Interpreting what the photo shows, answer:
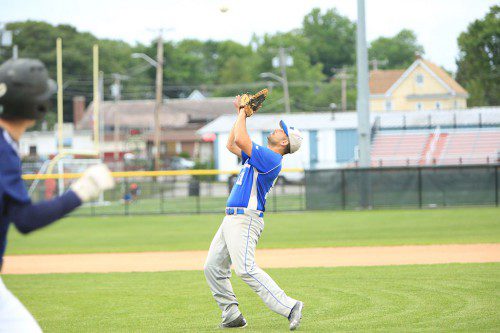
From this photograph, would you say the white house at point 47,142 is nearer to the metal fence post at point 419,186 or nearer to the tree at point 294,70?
the tree at point 294,70

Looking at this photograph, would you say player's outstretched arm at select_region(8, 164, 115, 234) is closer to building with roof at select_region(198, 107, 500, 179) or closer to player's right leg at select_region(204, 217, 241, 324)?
player's right leg at select_region(204, 217, 241, 324)

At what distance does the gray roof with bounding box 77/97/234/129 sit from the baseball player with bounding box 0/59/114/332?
87.2 metres

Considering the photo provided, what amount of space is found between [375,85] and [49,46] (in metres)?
44.2

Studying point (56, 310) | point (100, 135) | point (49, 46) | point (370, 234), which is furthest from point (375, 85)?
point (56, 310)

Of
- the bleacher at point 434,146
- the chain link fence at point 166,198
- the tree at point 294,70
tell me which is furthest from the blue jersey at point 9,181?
the tree at point 294,70

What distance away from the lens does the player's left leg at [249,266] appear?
7812 mm

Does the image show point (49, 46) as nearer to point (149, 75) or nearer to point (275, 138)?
point (149, 75)

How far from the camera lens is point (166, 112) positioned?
313ft

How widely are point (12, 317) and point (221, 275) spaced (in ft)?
12.6

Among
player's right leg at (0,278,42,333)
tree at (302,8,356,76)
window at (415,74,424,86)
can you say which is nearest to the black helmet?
player's right leg at (0,278,42,333)

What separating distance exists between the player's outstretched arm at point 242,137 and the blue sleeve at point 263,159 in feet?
0.23

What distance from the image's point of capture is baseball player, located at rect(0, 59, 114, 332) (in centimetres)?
446

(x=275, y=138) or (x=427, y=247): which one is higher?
(x=275, y=138)

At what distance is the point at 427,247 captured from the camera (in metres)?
17.7
